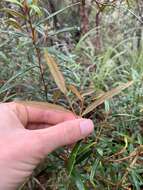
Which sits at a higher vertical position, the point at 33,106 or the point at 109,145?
the point at 33,106

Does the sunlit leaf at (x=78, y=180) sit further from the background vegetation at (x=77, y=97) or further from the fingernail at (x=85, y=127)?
the fingernail at (x=85, y=127)

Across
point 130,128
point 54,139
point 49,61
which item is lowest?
point 130,128

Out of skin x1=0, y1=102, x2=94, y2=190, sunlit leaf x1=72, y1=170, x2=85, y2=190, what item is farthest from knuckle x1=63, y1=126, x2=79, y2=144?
sunlit leaf x1=72, y1=170, x2=85, y2=190

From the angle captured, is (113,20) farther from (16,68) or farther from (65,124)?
(65,124)

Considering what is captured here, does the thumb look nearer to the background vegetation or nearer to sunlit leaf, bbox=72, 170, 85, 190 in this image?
the background vegetation

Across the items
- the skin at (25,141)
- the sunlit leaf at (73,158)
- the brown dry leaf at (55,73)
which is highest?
the brown dry leaf at (55,73)

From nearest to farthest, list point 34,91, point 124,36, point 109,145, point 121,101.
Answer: point 109,145, point 34,91, point 121,101, point 124,36

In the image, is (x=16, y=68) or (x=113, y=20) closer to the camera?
(x=16, y=68)

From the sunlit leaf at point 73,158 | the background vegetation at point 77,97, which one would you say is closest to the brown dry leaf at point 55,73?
the background vegetation at point 77,97

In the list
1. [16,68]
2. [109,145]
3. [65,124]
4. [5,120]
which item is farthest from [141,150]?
[16,68]
